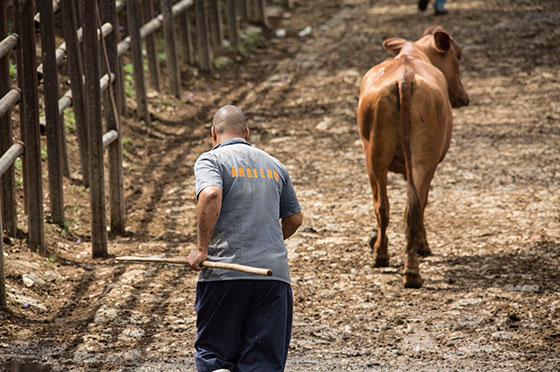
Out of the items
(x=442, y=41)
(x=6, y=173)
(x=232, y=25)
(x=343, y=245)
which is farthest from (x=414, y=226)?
(x=232, y=25)

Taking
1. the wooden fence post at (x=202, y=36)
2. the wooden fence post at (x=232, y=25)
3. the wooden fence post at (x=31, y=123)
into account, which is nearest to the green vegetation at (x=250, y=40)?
the wooden fence post at (x=232, y=25)

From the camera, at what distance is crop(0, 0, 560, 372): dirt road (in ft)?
17.1

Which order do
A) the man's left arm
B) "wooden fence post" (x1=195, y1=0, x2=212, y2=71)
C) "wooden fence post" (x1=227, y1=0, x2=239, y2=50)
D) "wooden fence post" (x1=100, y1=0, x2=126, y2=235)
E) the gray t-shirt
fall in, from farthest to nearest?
"wooden fence post" (x1=227, y1=0, x2=239, y2=50)
"wooden fence post" (x1=195, y1=0, x2=212, y2=71)
"wooden fence post" (x1=100, y1=0, x2=126, y2=235)
the gray t-shirt
the man's left arm

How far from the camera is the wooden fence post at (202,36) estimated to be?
1238cm

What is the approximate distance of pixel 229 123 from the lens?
4.12 m

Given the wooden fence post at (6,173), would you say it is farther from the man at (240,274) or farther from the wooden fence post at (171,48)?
the wooden fence post at (171,48)

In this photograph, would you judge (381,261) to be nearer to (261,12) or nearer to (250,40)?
(250,40)

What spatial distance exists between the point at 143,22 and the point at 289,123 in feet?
8.30

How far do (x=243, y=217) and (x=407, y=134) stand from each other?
2.66m

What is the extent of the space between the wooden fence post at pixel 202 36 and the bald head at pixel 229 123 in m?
8.55

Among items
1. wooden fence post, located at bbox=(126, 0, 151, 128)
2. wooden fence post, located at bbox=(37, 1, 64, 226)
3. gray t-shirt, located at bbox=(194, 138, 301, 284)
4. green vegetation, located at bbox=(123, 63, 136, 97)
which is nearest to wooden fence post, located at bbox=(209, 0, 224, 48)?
green vegetation, located at bbox=(123, 63, 136, 97)

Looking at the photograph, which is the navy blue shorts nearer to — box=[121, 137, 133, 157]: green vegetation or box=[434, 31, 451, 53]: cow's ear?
box=[434, 31, 451, 53]: cow's ear

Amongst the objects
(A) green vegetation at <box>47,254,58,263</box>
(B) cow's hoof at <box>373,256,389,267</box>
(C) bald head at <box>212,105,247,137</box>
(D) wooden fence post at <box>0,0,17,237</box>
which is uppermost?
(C) bald head at <box>212,105,247,137</box>

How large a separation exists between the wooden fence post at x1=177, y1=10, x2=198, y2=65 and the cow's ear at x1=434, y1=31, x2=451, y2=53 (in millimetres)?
5507
